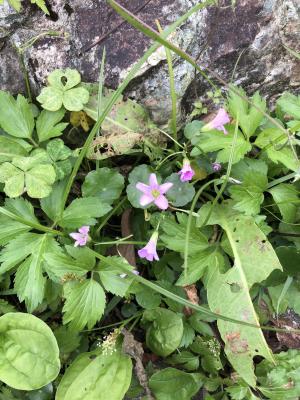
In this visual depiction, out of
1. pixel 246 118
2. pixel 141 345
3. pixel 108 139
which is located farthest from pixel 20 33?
pixel 141 345

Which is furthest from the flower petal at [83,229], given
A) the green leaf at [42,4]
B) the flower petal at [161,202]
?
the green leaf at [42,4]

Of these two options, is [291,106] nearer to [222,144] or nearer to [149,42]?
[222,144]

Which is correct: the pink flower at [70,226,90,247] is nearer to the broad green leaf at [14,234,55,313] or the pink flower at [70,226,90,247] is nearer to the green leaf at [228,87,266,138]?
the broad green leaf at [14,234,55,313]

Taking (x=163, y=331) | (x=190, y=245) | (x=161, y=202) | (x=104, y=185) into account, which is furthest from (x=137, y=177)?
(x=163, y=331)

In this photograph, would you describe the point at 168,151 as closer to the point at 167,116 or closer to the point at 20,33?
the point at 167,116

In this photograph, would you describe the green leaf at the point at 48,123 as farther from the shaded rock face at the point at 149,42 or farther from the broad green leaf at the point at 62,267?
the broad green leaf at the point at 62,267

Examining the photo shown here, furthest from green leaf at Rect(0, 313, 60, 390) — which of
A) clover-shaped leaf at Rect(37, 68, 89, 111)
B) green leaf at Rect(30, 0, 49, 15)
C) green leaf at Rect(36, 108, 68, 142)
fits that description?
green leaf at Rect(30, 0, 49, 15)
